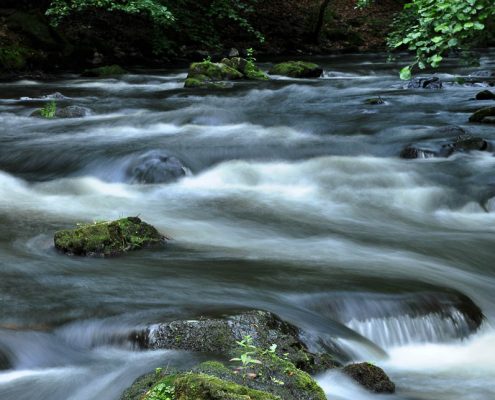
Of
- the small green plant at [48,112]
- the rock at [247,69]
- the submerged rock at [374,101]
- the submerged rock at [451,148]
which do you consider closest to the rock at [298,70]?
the rock at [247,69]

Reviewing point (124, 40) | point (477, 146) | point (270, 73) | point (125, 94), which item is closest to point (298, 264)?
point (477, 146)

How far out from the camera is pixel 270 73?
58.7ft

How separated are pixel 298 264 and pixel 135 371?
2.28 metres

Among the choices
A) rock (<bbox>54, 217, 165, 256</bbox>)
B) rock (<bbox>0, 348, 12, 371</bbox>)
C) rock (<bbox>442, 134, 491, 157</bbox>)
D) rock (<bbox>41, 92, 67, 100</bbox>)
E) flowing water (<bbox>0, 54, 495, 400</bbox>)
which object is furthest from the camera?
rock (<bbox>41, 92, 67, 100</bbox>)

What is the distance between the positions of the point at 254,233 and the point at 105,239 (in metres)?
1.72

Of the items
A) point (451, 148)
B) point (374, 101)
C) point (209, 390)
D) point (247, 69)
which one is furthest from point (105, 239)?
point (247, 69)

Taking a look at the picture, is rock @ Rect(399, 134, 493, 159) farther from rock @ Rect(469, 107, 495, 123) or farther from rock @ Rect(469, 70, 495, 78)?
rock @ Rect(469, 70, 495, 78)

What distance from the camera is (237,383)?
2895 millimetres

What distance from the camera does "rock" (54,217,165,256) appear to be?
545 cm

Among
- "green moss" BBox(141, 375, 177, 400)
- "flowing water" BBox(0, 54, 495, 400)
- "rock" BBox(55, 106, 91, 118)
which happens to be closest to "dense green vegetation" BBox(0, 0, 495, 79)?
"flowing water" BBox(0, 54, 495, 400)

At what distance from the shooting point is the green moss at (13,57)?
17.0 metres

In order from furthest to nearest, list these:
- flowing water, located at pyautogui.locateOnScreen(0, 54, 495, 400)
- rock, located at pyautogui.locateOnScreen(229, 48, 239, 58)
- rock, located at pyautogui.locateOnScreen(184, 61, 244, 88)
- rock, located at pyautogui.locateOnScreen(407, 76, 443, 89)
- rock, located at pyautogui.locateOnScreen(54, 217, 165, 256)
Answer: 1. rock, located at pyautogui.locateOnScreen(229, 48, 239, 58)
2. rock, located at pyautogui.locateOnScreen(184, 61, 244, 88)
3. rock, located at pyautogui.locateOnScreen(407, 76, 443, 89)
4. rock, located at pyautogui.locateOnScreen(54, 217, 165, 256)
5. flowing water, located at pyautogui.locateOnScreen(0, 54, 495, 400)

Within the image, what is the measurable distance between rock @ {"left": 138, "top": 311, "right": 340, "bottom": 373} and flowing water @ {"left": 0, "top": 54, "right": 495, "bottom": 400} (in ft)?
0.39

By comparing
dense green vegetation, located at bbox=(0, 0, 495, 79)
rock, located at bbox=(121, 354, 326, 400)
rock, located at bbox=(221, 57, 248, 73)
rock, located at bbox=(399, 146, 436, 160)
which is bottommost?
rock, located at bbox=(399, 146, 436, 160)
